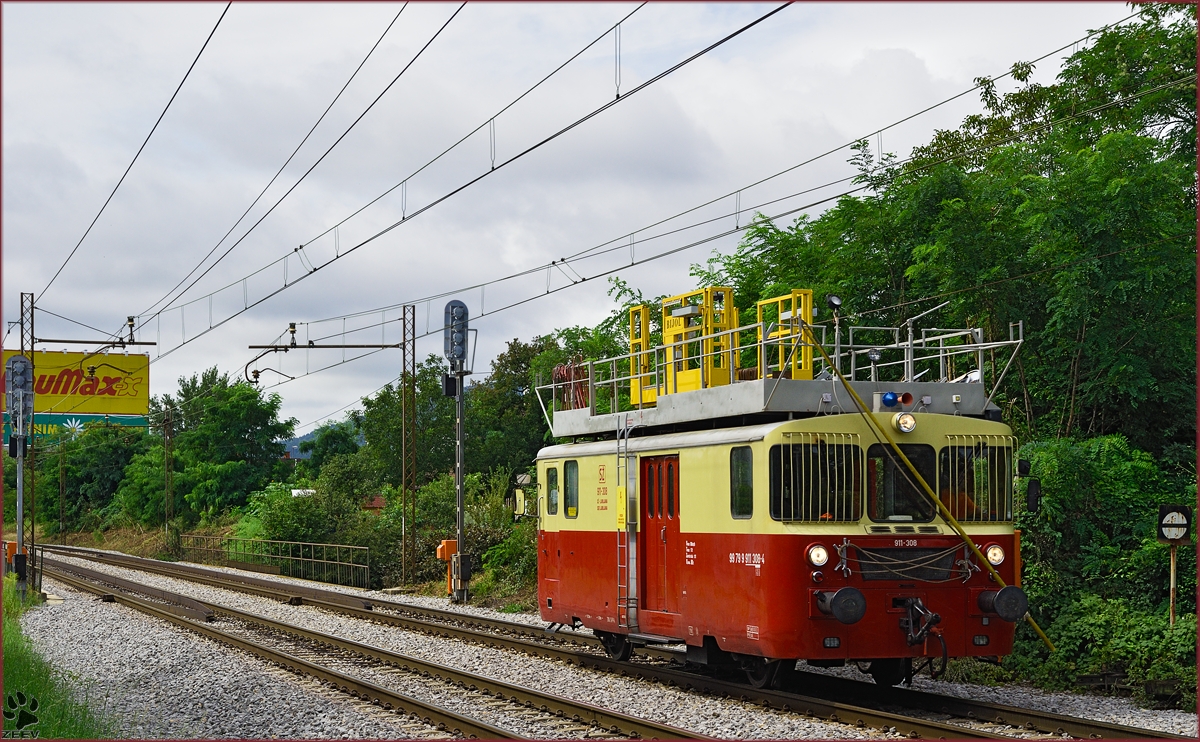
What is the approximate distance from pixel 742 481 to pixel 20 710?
731 cm

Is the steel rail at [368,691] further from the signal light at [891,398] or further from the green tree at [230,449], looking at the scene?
the green tree at [230,449]

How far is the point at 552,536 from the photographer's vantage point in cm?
1745

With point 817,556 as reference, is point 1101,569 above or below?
below

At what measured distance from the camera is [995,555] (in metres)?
12.6

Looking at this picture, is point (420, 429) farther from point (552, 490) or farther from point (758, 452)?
point (758, 452)

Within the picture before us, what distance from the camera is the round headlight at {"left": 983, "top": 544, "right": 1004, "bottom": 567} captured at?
41.3ft

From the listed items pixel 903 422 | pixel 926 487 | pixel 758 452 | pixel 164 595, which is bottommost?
pixel 164 595


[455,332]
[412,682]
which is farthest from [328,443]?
[412,682]

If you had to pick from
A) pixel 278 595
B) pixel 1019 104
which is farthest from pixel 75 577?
pixel 1019 104

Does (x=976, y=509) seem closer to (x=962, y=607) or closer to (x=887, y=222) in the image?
(x=962, y=607)

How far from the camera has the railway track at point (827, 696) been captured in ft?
36.3

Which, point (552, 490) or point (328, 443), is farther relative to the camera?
point (328, 443)

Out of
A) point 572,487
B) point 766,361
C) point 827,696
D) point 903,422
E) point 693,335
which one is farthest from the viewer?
point 572,487

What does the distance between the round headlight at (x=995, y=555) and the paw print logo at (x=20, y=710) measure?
9.36 m
